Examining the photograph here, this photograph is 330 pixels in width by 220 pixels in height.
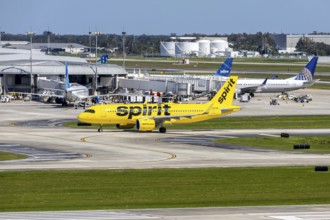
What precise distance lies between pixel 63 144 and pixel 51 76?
3408 inches

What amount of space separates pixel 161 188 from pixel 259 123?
5697 cm

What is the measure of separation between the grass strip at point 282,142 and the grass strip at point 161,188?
702 inches

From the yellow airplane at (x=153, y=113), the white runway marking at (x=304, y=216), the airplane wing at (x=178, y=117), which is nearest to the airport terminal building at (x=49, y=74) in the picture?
the yellow airplane at (x=153, y=113)

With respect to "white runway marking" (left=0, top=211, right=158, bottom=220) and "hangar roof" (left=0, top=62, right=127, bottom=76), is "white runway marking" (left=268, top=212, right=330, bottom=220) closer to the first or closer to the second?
"white runway marking" (left=0, top=211, right=158, bottom=220)

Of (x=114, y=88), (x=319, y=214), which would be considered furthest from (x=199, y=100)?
(x=319, y=214)

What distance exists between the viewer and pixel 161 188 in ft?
182

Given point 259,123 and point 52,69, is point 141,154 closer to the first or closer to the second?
point 259,123

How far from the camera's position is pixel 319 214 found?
145 feet

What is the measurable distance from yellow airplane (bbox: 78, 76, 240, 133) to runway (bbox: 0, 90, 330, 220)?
52.2 inches

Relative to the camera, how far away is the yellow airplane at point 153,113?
97.9 meters

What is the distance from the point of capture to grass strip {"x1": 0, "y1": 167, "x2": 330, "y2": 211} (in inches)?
1930

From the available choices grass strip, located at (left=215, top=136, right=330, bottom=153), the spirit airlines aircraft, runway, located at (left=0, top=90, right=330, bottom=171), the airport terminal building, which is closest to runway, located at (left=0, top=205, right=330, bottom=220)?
runway, located at (left=0, top=90, right=330, bottom=171)

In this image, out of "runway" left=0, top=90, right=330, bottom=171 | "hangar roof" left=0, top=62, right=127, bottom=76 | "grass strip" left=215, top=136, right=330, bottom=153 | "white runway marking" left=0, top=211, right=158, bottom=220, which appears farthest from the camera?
"hangar roof" left=0, top=62, right=127, bottom=76

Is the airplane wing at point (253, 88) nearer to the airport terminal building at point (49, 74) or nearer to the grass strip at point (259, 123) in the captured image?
the airport terminal building at point (49, 74)
